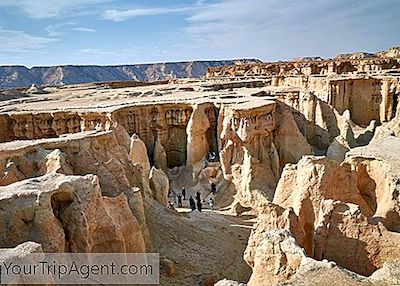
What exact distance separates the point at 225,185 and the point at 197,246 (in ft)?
24.6

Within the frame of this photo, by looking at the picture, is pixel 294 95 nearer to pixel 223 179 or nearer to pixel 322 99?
pixel 322 99

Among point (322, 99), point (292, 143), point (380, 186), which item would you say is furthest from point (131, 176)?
point (322, 99)

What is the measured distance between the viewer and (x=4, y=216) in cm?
791

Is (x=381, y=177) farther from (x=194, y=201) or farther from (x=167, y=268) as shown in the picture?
(x=194, y=201)

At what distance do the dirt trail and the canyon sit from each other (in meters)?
0.05

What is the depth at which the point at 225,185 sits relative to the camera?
2061cm

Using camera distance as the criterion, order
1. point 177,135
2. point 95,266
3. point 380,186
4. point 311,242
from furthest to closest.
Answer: point 177,135
point 380,186
point 311,242
point 95,266

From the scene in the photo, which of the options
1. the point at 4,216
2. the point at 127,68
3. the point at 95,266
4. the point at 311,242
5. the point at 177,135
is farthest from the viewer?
the point at 127,68

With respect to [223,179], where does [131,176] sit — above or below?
above

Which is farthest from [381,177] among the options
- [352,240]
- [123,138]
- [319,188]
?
[123,138]

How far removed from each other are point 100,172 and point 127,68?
121m

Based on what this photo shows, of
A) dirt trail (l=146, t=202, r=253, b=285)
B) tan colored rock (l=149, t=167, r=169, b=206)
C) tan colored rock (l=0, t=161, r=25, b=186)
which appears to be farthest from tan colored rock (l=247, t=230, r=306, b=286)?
tan colored rock (l=149, t=167, r=169, b=206)

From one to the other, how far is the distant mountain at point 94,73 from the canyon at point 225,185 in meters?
83.1

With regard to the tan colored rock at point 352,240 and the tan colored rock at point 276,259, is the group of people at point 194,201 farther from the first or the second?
the tan colored rock at point 276,259
